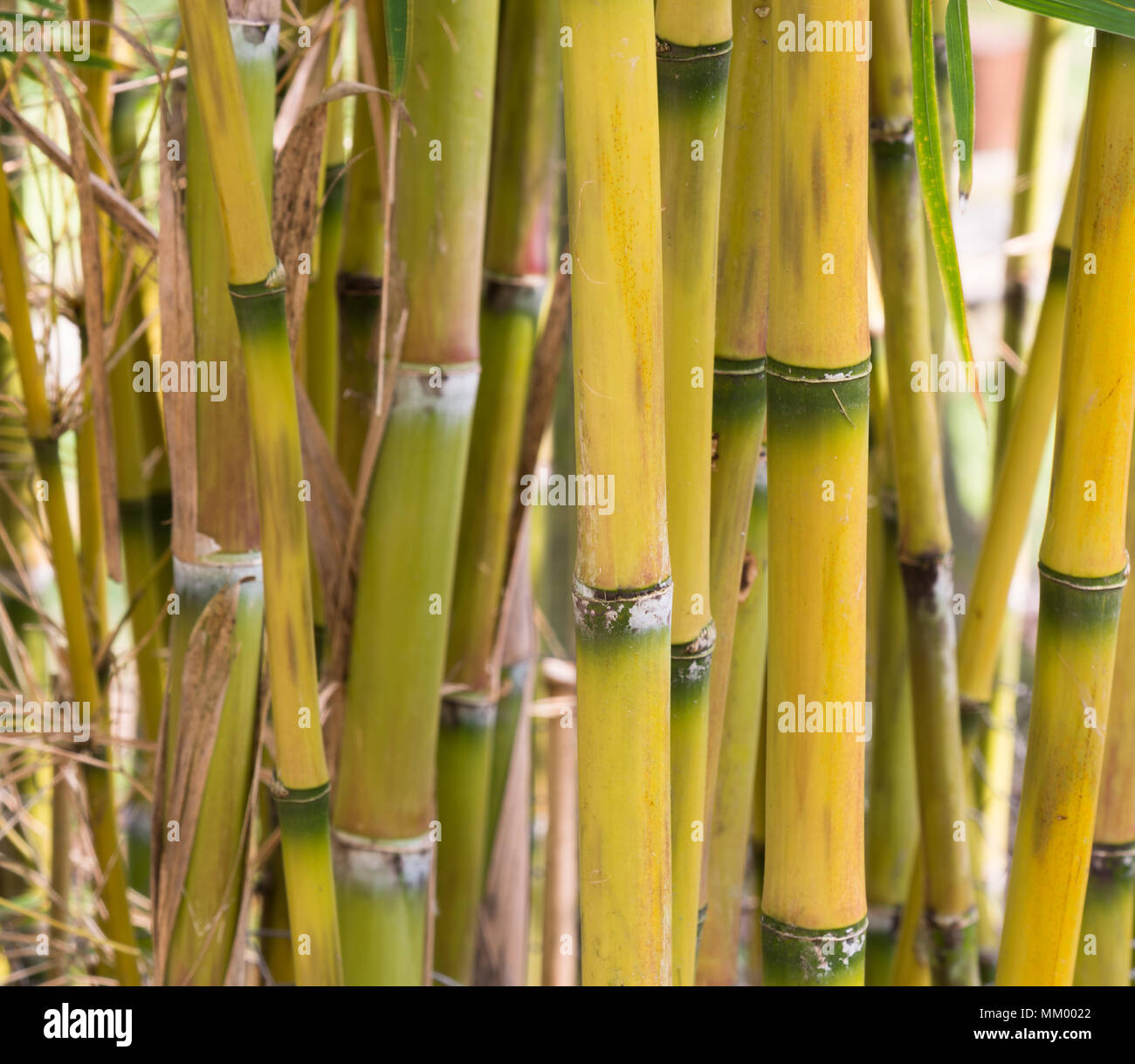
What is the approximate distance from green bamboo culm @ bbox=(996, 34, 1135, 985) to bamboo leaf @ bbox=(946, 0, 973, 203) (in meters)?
0.05

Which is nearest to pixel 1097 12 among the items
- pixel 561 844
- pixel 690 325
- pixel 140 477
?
pixel 690 325

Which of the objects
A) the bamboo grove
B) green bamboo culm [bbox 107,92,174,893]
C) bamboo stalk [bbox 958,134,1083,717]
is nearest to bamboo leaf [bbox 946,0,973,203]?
the bamboo grove

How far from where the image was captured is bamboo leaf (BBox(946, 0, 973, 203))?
389mm

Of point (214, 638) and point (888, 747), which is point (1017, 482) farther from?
point (214, 638)

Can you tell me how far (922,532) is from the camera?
0.62 metres

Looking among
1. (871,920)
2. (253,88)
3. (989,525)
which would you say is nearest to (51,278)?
(253,88)

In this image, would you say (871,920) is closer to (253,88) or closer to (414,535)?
(414,535)

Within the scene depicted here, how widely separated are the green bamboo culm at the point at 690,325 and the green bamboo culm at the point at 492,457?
0.23 m

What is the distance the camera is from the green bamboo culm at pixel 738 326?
44cm
